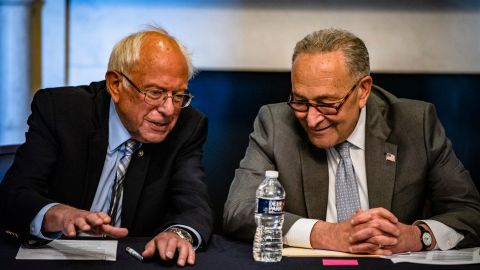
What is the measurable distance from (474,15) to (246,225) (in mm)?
2298

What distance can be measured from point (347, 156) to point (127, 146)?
2.90 ft

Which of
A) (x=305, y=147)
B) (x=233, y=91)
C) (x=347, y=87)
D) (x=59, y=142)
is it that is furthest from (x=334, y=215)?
(x=233, y=91)

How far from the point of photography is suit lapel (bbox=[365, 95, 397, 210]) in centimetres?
283

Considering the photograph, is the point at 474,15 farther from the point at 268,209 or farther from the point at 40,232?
the point at 40,232

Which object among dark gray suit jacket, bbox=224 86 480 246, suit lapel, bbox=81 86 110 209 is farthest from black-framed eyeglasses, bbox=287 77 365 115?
suit lapel, bbox=81 86 110 209

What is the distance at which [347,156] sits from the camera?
2.88 m

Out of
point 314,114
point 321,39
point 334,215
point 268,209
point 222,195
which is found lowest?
point 222,195

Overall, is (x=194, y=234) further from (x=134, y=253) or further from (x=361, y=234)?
(x=361, y=234)

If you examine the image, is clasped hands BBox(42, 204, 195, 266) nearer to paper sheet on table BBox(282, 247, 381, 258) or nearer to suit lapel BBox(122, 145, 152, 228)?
paper sheet on table BBox(282, 247, 381, 258)

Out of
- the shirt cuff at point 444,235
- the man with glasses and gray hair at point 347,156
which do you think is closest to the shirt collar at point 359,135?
the man with glasses and gray hair at point 347,156

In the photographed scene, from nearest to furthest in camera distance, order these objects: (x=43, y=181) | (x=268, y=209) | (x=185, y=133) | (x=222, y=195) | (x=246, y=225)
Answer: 1. (x=268, y=209)
2. (x=246, y=225)
3. (x=43, y=181)
4. (x=185, y=133)
5. (x=222, y=195)

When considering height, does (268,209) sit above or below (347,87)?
below

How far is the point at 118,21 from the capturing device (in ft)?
13.6

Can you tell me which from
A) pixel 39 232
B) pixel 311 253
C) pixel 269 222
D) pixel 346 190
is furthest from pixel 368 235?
pixel 39 232
